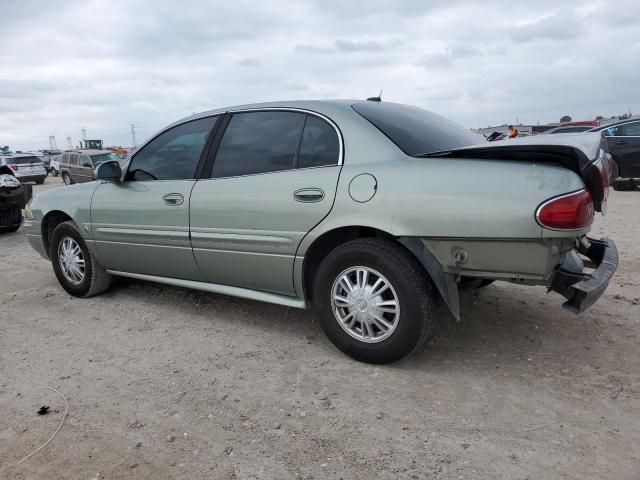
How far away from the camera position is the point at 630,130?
11859 mm

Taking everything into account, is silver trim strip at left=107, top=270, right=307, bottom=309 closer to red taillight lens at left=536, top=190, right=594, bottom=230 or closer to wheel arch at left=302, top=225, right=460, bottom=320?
wheel arch at left=302, top=225, right=460, bottom=320

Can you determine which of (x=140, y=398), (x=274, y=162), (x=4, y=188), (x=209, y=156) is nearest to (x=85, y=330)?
(x=140, y=398)

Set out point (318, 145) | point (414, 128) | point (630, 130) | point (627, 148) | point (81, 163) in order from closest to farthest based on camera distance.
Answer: point (318, 145), point (414, 128), point (627, 148), point (630, 130), point (81, 163)

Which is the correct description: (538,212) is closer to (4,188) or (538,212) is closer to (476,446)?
(476,446)

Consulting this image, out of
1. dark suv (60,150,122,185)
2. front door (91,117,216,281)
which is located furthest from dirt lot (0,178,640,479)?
dark suv (60,150,122,185)

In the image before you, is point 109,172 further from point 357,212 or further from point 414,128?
point 414,128

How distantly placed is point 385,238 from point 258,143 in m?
1.15

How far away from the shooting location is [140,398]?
2924 mm

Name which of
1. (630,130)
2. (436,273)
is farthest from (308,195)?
(630,130)

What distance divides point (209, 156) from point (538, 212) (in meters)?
2.30

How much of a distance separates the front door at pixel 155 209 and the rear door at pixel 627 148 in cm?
1074

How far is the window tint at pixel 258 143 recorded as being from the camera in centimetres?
350

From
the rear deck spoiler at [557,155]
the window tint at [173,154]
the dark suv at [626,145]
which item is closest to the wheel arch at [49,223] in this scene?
the window tint at [173,154]

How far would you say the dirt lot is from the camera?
2322 mm
